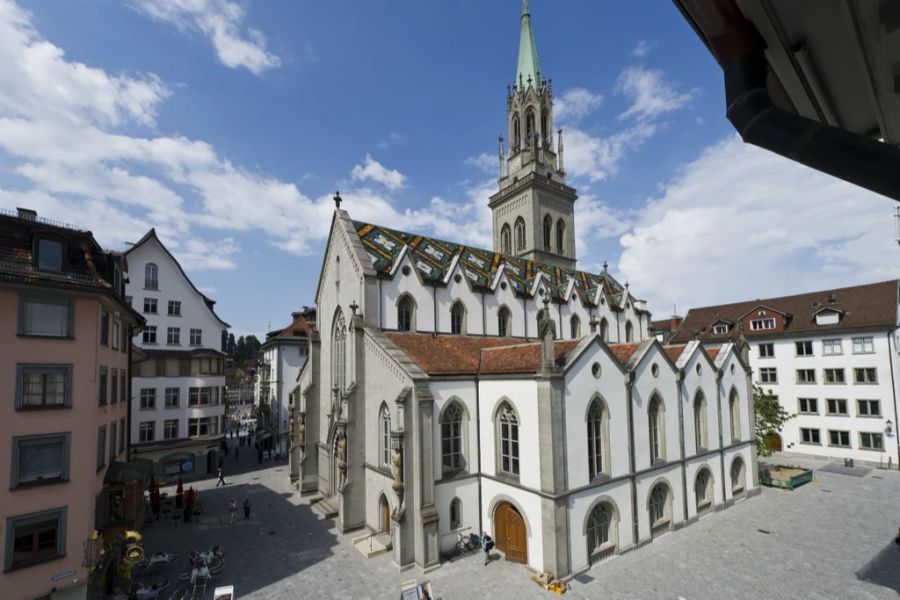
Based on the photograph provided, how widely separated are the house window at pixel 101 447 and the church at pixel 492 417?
1037 centimetres

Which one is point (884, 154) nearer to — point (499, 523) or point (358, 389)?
point (499, 523)

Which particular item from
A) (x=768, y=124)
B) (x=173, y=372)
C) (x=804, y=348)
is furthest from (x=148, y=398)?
(x=804, y=348)

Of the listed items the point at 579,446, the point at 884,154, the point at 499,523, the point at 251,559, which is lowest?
the point at 251,559

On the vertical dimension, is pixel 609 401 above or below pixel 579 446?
above

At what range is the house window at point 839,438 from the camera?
3728 centimetres

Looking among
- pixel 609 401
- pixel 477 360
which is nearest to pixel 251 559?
pixel 477 360

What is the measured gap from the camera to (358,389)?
78.8 ft

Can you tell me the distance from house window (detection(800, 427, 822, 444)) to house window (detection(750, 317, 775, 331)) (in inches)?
388

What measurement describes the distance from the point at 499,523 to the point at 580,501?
415 cm

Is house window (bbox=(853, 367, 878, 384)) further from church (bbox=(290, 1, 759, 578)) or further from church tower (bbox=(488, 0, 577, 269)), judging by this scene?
church tower (bbox=(488, 0, 577, 269))

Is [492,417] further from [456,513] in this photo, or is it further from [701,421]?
[701,421]

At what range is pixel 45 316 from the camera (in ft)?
51.6

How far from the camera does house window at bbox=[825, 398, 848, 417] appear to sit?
123ft

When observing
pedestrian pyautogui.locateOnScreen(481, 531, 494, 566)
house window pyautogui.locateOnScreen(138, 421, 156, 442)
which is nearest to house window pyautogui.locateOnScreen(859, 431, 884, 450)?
pedestrian pyautogui.locateOnScreen(481, 531, 494, 566)
